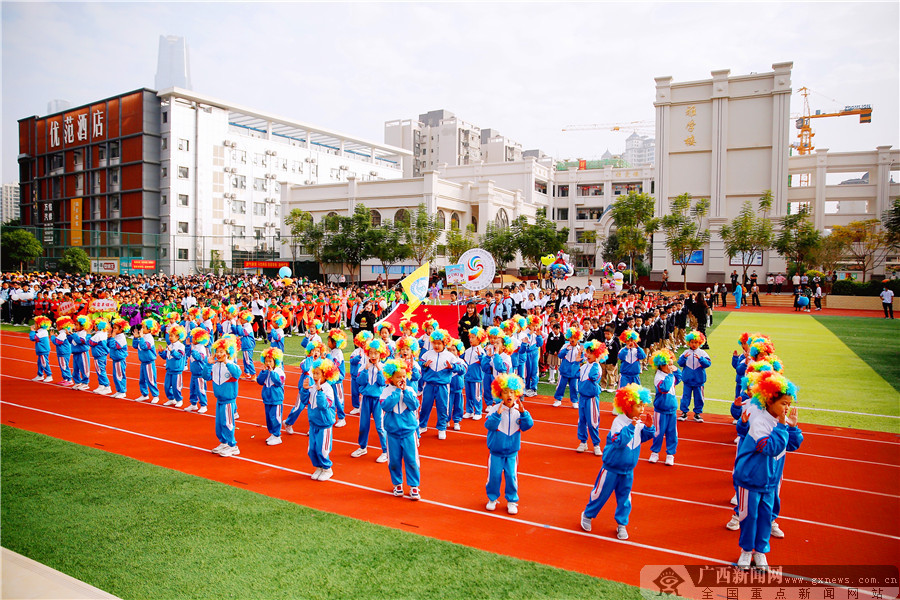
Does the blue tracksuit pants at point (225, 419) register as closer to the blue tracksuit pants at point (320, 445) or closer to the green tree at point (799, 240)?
the blue tracksuit pants at point (320, 445)

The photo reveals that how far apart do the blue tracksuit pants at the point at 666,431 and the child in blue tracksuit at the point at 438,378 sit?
3394 mm

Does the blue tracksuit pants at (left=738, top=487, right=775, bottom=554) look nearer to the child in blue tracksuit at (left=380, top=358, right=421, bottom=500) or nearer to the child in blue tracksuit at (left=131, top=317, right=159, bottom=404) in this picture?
the child in blue tracksuit at (left=380, top=358, right=421, bottom=500)

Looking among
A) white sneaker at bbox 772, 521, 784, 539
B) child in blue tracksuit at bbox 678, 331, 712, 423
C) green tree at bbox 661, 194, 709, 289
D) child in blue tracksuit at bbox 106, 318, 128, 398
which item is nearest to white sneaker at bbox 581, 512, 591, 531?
white sneaker at bbox 772, 521, 784, 539

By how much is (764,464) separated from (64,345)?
14.6m

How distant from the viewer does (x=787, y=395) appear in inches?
202

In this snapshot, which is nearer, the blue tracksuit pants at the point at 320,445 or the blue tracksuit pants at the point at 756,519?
the blue tracksuit pants at the point at 756,519

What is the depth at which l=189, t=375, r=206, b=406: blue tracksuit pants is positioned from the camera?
10750 millimetres

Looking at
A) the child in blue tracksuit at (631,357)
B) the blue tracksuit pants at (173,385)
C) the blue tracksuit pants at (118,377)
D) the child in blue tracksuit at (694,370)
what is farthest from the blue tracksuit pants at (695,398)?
the blue tracksuit pants at (118,377)

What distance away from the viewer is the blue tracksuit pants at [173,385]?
11.2 metres

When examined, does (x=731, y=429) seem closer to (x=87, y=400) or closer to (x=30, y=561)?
(x=30, y=561)

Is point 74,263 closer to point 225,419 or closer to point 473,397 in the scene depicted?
point 225,419

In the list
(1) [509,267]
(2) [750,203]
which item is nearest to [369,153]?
(1) [509,267]

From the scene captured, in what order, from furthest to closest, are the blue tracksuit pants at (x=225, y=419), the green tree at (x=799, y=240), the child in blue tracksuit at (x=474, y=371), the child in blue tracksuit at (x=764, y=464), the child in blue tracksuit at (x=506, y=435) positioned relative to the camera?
the green tree at (x=799, y=240)
the child in blue tracksuit at (x=474, y=371)
the blue tracksuit pants at (x=225, y=419)
the child in blue tracksuit at (x=506, y=435)
the child in blue tracksuit at (x=764, y=464)

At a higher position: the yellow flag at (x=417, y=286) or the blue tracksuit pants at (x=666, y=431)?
the yellow flag at (x=417, y=286)
